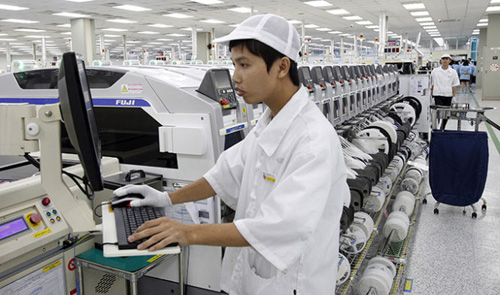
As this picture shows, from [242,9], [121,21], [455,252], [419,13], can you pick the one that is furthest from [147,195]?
[419,13]

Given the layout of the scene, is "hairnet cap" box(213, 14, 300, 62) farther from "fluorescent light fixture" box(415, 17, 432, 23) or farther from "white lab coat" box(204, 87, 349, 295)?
"fluorescent light fixture" box(415, 17, 432, 23)

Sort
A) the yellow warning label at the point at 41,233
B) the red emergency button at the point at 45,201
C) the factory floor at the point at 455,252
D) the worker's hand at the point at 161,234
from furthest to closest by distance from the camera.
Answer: the factory floor at the point at 455,252 < the red emergency button at the point at 45,201 < the yellow warning label at the point at 41,233 < the worker's hand at the point at 161,234

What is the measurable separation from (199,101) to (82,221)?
1073 mm

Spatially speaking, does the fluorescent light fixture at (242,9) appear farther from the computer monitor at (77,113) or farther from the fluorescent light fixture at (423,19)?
the computer monitor at (77,113)

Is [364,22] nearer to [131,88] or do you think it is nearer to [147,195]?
[131,88]

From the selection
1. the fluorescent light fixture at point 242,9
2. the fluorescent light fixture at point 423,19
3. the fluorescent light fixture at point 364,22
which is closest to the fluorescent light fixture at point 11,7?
the fluorescent light fixture at point 242,9

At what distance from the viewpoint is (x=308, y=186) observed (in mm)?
1301

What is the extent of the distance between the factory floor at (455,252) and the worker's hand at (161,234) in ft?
9.44

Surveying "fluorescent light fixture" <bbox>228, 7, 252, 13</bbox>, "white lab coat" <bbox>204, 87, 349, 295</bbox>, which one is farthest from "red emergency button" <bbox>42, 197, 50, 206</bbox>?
"fluorescent light fixture" <bbox>228, 7, 252, 13</bbox>

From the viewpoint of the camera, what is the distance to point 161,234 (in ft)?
4.11

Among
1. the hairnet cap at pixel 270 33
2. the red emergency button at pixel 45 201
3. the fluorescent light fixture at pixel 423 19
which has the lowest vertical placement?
the red emergency button at pixel 45 201

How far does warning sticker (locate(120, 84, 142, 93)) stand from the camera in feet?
8.80

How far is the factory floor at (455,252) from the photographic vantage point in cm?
367

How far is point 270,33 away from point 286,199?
0.52m
